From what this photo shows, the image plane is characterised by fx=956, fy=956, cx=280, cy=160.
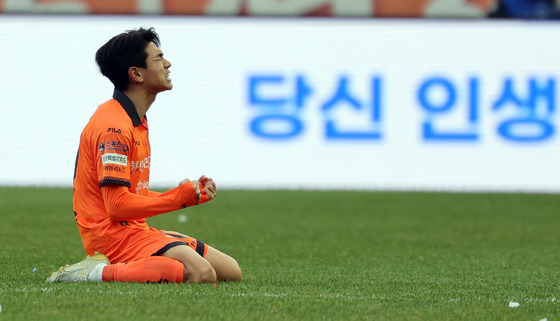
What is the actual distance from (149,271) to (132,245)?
203mm

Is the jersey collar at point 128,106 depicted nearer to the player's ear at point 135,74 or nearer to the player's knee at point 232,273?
the player's ear at point 135,74

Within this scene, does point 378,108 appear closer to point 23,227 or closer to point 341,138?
point 341,138

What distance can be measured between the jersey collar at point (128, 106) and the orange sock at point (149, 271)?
2.55 ft

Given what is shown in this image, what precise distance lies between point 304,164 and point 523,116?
3.69 metres

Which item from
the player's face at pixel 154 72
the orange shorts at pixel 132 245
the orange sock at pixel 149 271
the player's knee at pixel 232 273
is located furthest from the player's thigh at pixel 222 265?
the player's face at pixel 154 72

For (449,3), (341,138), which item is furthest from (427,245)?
(449,3)

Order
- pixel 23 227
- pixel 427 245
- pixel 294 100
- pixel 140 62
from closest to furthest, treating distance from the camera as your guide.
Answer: pixel 140 62, pixel 427 245, pixel 23 227, pixel 294 100

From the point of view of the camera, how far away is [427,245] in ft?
29.5

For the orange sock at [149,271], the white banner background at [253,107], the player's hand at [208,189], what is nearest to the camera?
the player's hand at [208,189]

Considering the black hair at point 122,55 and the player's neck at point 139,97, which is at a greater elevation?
the black hair at point 122,55

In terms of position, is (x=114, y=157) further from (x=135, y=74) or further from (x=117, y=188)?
(x=135, y=74)

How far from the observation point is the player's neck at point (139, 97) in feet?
18.1

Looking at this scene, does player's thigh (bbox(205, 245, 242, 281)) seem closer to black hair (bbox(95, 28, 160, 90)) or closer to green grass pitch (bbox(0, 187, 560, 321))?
green grass pitch (bbox(0, 187, 560, 321))

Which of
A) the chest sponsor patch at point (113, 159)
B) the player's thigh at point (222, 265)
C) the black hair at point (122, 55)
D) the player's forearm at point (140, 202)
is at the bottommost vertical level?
the player's thigh at point (222, 265)
